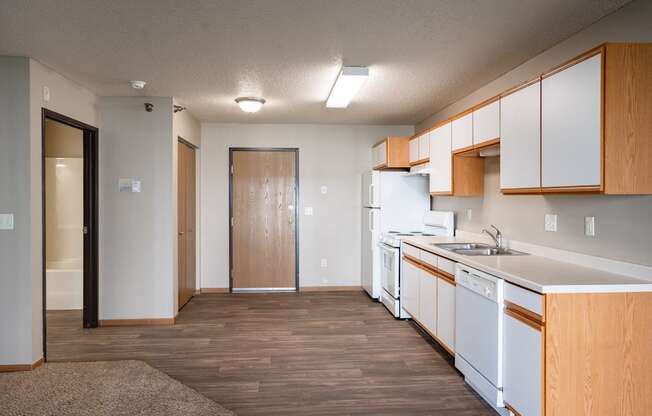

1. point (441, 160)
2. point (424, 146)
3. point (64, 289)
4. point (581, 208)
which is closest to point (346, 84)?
point (441, 160)

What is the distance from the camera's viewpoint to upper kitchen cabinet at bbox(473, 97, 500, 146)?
3.34 m

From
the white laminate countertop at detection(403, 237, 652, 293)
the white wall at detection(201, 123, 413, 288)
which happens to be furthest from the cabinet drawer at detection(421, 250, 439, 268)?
the white wall at detection(201, 123, 413, 288)

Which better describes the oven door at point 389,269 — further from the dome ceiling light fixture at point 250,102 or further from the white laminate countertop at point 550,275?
the dome ceiling light fixture at point 250,102

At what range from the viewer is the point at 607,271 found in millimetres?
2654

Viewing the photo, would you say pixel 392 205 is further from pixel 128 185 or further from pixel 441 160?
pixel 128 185

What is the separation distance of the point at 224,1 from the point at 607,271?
2638 millimetres

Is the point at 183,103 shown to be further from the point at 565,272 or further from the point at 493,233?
the point at 565,272

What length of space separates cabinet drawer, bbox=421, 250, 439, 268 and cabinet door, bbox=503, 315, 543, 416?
47.9 inches

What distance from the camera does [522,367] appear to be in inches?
96.5

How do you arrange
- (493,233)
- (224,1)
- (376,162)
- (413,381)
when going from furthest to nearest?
(376,162), (493,233), (413,381), (224,1)

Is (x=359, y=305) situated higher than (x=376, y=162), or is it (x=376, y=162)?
(x=376, y=162)

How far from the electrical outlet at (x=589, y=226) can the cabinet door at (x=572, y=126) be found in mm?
387

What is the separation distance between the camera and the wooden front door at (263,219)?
6.47 m

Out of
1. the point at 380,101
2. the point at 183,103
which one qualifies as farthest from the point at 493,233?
the point at 183,103
